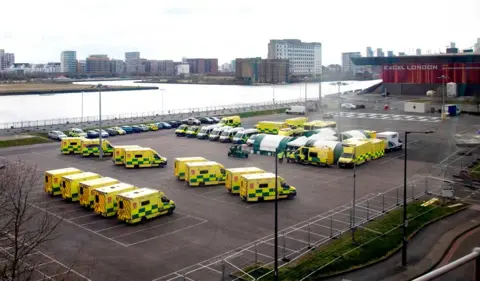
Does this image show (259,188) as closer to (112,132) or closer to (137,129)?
(112,132)

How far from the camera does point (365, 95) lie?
6269 cm

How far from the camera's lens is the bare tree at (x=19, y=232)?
19.6 feet

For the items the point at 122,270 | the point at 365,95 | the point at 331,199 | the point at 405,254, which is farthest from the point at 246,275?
the point at 365,95

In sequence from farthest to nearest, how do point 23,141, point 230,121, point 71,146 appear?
point 230,121 → point 23,141 → point 71,146

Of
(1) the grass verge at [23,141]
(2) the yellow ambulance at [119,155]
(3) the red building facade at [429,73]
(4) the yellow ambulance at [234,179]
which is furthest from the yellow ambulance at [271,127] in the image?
(3) the red building facade at [429,73]

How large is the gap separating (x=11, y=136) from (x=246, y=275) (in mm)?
26793

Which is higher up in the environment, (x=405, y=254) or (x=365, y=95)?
(x=365, y=95)

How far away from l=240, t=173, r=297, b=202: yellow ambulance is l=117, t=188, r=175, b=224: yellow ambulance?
265 cm

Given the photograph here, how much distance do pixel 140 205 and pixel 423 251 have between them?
7619 millimetres

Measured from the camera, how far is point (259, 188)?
54.0ft

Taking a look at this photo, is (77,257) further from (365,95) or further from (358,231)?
(365,95)

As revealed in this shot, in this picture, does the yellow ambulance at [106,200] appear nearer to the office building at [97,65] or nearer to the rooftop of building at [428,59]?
the rooftop of building at [428,59]

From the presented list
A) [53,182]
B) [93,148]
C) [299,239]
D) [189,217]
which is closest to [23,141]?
[93,148]

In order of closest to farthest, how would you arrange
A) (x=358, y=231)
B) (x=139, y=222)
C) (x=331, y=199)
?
(x=358, y=231) < (x=139, y=222) < (x=331, y=199)
